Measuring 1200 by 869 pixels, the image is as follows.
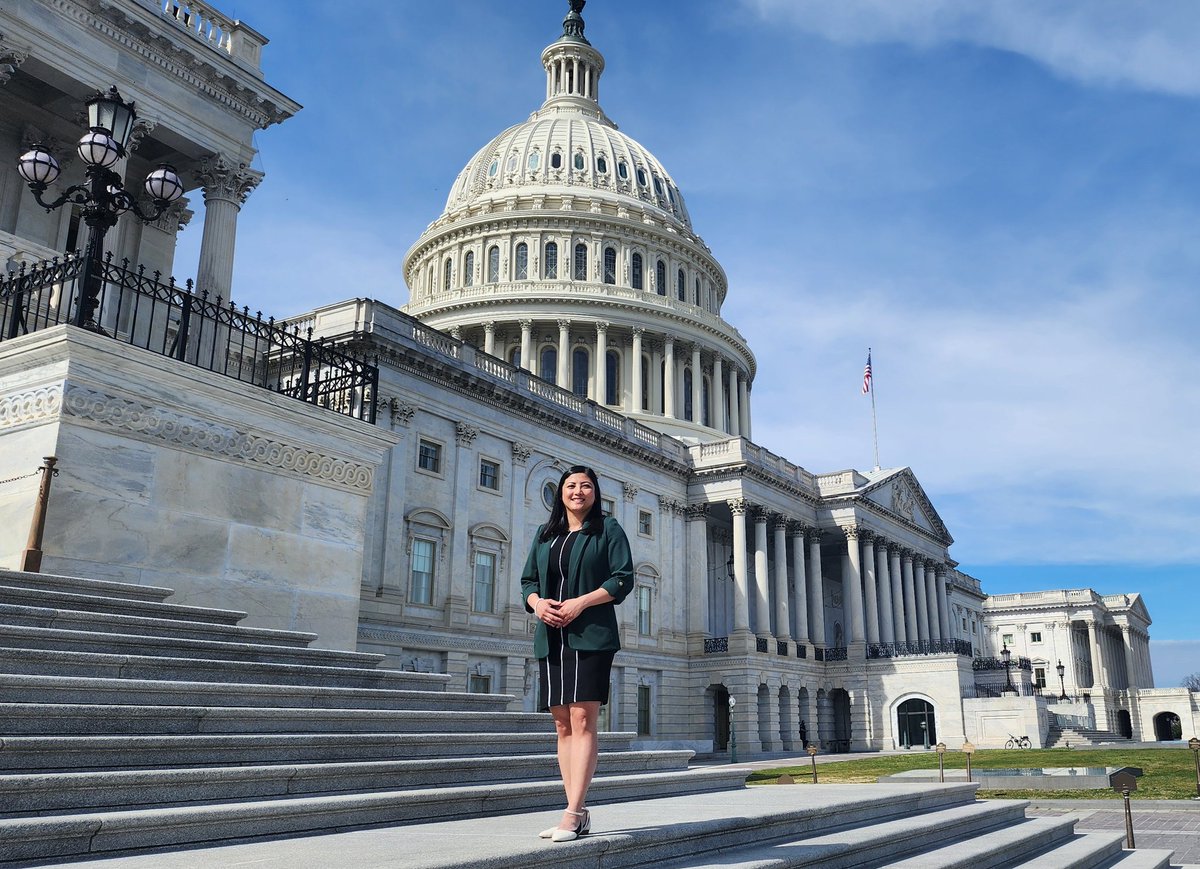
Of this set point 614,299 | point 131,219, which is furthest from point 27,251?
point 614,299

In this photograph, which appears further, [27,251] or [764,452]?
[764,452]

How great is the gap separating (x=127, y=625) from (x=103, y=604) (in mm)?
724

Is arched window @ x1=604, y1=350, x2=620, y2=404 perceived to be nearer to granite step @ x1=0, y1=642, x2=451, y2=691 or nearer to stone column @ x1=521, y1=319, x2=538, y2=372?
stone column @ x1=521, y1=319, x2=538, y2=372

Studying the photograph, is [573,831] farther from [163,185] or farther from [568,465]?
[568,465]

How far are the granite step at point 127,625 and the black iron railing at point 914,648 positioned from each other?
57106mm

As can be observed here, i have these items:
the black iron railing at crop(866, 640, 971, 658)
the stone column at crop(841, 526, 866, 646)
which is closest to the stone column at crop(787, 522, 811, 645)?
the stone column at crop(841, 526, 866, 646)

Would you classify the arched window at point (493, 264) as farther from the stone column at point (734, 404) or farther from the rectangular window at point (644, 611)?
the rectangular window at point (644, 611)

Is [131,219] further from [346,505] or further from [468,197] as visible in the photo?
[468,197]

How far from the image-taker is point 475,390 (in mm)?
44656

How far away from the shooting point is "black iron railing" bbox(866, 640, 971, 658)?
65.4 metres

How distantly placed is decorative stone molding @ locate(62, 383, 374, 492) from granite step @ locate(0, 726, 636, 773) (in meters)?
6.60

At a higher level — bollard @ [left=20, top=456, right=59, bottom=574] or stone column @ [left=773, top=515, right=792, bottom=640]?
stone column @ [left=773, top=515, right=792, bottom=640]

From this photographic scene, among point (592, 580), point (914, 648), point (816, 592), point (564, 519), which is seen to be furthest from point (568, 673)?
point (914, 648)

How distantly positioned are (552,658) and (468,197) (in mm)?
84809
